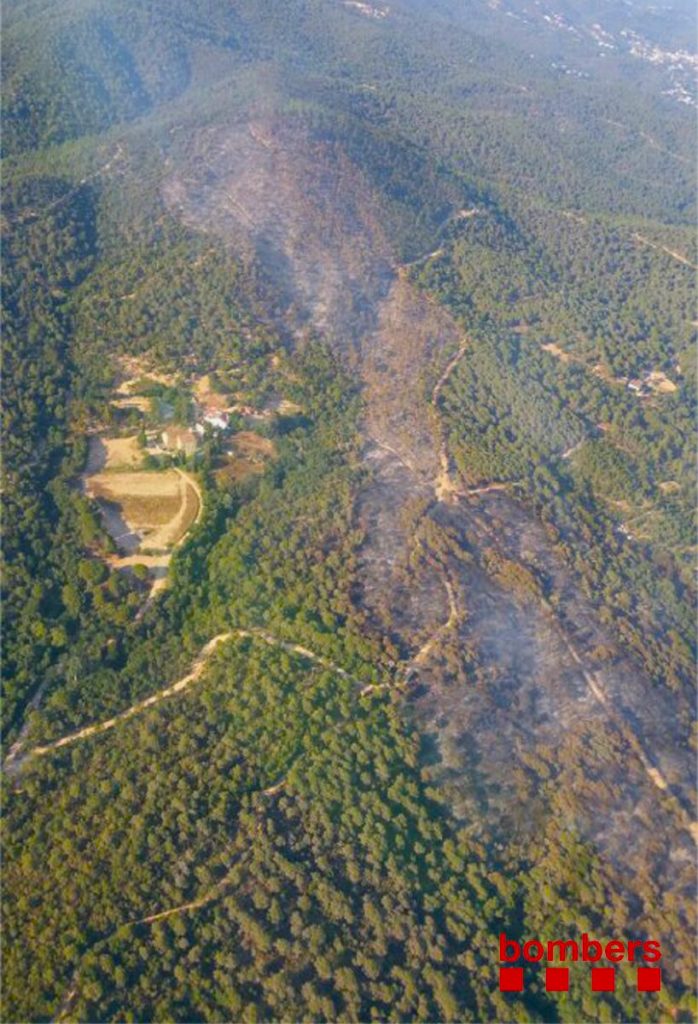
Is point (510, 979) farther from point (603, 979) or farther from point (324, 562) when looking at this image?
point (324, 562)

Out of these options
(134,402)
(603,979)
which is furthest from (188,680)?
(134,402)

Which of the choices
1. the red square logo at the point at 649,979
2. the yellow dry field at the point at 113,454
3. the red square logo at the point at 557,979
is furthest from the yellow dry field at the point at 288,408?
the red square logo at the point at 649,979

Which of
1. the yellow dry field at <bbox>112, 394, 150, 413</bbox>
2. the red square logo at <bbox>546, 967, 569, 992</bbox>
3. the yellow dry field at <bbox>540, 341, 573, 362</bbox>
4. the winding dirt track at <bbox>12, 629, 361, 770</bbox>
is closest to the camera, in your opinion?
the red square logo at <bbox>546, 967, 569, 992</bbox>

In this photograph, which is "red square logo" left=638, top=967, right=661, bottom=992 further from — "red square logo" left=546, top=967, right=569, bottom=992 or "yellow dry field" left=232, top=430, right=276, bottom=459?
"yellow dry field" left=232, top=430, right=276, bottom=459

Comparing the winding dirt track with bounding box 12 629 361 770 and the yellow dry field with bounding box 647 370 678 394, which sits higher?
the yellow dry field with bounding box 647 370 678 394

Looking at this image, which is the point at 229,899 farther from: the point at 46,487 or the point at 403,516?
the point at 46,487

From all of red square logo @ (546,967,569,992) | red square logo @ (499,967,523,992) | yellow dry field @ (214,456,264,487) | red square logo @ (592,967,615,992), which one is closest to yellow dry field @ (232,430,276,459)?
yellow dry field @ (214,456,264,487)

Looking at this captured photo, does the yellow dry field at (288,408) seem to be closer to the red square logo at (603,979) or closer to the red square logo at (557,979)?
the red square logo at (557,979)

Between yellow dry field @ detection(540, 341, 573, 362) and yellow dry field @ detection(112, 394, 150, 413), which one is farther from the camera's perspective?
yellow dry field @ detection(540, 341, 573, 362)
